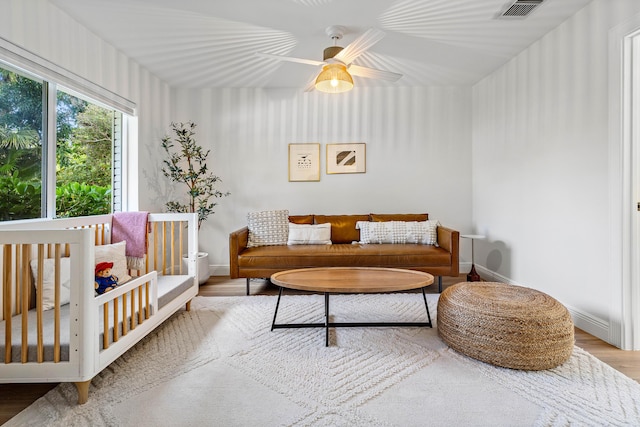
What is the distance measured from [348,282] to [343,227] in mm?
1788

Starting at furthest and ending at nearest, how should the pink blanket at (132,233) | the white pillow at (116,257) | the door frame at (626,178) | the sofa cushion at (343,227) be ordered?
the sofa cushion at (343,227) < the pink blanket at (132,233) < the white pillow at (116,257) < the door frame at (626,178)

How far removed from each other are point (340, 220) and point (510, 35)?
257cm

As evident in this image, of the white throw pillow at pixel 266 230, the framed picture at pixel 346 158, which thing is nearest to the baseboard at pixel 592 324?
the framed picture at pixel 346 158

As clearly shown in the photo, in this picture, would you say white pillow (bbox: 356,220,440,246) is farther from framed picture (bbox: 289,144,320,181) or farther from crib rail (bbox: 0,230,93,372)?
crib rail (bbox: 0,230,93,372)

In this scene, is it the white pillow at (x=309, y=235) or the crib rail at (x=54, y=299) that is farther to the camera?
the white pillow at (x=309, y=235)

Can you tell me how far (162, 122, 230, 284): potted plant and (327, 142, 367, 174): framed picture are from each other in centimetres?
149

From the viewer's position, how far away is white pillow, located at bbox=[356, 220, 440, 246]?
386cm

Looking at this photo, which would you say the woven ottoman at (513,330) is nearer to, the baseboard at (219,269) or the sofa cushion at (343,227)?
the sofa cushion at (343,227)

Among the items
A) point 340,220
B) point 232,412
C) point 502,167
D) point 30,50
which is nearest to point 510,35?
point 502,167

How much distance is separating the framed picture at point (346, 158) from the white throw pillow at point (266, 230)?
1.04 metres

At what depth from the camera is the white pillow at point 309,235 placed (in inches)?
154

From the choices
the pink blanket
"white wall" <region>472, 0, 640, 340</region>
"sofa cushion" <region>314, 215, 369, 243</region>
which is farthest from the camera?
"sofa cushion" <region>314, 215, 369, 243</region>

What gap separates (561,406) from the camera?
1559mm

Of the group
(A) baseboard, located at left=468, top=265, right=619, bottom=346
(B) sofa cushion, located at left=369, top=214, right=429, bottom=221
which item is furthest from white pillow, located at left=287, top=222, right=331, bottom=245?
(A) baseboard, located at left=468, top=265, right=619, bottom=346
